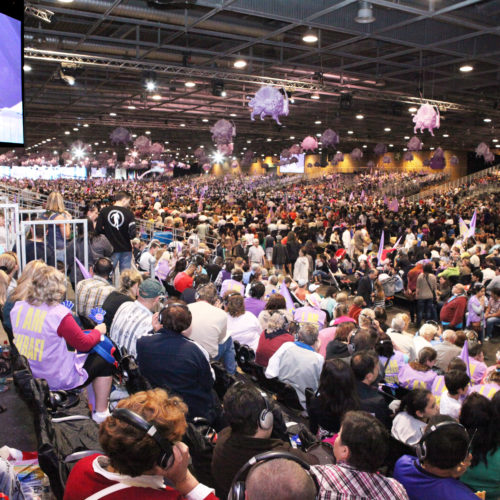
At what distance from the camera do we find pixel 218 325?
3.99 metres

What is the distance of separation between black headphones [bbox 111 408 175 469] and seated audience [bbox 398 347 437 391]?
3024 millimetres

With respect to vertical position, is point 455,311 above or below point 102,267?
below

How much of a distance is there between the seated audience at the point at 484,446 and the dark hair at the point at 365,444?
3.35ft

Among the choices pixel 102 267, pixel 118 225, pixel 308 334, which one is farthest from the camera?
pixel 118 225

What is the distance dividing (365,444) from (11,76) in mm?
3611

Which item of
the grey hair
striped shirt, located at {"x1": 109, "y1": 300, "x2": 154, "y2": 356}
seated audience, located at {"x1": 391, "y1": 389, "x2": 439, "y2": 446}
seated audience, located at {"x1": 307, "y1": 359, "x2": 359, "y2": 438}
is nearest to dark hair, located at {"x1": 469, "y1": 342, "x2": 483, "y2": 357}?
the grey hair

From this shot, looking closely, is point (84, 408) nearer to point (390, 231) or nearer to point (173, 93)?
point (173, 93)

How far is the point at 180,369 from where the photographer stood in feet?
10.00

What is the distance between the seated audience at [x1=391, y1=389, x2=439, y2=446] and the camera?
3125 mm

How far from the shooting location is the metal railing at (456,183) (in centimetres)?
3291

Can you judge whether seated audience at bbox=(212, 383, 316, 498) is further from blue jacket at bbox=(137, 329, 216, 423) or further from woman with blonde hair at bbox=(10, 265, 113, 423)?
woman with blonde hair at bbox=(10, 265, 113, 423)

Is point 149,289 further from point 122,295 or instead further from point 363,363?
point 363,363

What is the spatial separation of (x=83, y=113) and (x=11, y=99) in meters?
15.9

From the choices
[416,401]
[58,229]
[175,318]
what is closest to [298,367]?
[416,401]
